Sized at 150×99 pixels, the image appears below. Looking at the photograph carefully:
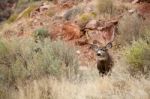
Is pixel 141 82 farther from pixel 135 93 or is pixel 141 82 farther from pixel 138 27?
pixel 138 27

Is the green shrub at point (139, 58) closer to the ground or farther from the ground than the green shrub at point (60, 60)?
farther from the ground

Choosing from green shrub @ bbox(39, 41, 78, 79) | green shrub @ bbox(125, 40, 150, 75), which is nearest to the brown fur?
green shrub @ bbox(39, 41, 78, 79)

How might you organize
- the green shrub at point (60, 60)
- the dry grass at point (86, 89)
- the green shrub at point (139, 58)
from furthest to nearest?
1. the green shrub at point (60, 60)
2. the green shrub at point (139, 58)
3. the dry grass at point (86, 89)

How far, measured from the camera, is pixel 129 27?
14.8m

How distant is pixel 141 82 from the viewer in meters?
6.72

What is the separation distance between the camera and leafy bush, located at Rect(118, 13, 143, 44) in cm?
1428

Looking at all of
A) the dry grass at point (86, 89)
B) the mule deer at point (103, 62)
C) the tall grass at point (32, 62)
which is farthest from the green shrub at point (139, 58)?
the tall grass at point (32, 62)

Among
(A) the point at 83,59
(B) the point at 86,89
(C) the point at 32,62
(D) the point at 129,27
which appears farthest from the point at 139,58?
(A) the point at 83,59

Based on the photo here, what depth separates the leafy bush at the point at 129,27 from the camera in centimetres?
1428

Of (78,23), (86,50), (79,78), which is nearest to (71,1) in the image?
(78,23)

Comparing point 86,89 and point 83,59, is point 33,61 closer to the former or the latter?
point 86,89

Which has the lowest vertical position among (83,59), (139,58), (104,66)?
(83,59)

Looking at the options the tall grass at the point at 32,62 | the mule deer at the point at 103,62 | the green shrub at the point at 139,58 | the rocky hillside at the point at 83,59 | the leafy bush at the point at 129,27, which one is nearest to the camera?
the rocky hillside at the point at 83,59

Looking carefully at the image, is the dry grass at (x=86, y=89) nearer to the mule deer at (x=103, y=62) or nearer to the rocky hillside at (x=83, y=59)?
the rocky hillside at (x=83, y=59)
